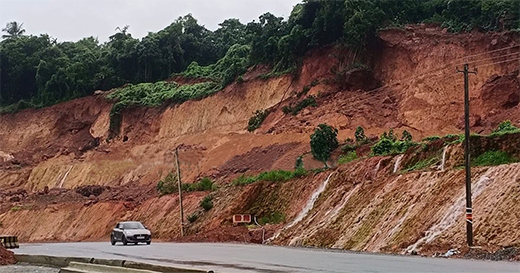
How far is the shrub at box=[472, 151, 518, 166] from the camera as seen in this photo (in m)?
33.1

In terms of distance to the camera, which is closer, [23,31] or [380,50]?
[380,50]

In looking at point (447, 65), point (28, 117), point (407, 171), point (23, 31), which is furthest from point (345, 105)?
point (23, 31)

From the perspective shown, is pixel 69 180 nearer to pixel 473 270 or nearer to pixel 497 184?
pixel 497 184

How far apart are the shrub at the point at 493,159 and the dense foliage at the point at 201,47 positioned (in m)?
23.6

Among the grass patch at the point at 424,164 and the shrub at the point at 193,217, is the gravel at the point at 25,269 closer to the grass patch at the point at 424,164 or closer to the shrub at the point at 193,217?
the grass patch at the point at 424,164

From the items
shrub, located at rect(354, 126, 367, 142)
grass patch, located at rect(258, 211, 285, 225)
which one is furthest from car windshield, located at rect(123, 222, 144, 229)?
shrub, located at rect(354, 126, 367, 142)

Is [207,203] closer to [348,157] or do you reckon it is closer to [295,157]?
[295,157]

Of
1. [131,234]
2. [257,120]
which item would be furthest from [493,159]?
[257,120]

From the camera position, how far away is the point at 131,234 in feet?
123

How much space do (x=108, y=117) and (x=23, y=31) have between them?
48.3 meters

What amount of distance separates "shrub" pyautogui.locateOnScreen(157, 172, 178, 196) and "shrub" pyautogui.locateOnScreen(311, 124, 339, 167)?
13.9 m

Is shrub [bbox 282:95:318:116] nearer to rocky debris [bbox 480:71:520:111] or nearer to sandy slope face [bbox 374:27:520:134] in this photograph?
sandy slope face [bbox 374:27:520:134]

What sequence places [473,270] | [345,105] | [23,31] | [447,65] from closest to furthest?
[473,270]
[447,65]
[345,105]
[23,31]

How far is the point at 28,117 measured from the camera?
90.8m
